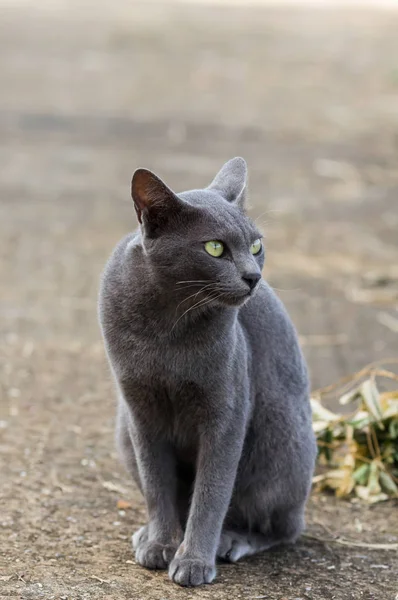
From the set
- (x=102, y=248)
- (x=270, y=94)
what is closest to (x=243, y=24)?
(x=270, y=94)

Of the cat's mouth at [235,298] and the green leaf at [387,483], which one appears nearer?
the cat's mouth at [235,298]

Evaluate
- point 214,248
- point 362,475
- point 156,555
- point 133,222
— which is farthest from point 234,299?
point 133,222

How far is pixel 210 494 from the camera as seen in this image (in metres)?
3.30

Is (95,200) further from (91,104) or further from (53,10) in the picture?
(53,10)

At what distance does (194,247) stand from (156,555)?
0.99 metres

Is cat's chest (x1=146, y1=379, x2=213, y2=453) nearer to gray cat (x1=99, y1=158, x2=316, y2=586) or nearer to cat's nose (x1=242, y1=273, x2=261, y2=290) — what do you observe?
gray cat (x1=99, y1=158, x2=316, y2=586)

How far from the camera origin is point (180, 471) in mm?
3564

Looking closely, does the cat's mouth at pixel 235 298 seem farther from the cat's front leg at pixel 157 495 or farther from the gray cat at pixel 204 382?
the cat's front leg at pixel 157 495

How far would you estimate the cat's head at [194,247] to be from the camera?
3.03 meters

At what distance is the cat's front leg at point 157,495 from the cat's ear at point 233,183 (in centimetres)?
73

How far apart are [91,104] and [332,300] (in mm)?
6238

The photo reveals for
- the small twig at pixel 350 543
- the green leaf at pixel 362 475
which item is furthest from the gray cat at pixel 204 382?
the green leaf at pixel 362 475

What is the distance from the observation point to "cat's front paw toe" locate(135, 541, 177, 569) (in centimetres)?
339

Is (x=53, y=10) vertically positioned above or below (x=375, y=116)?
above
